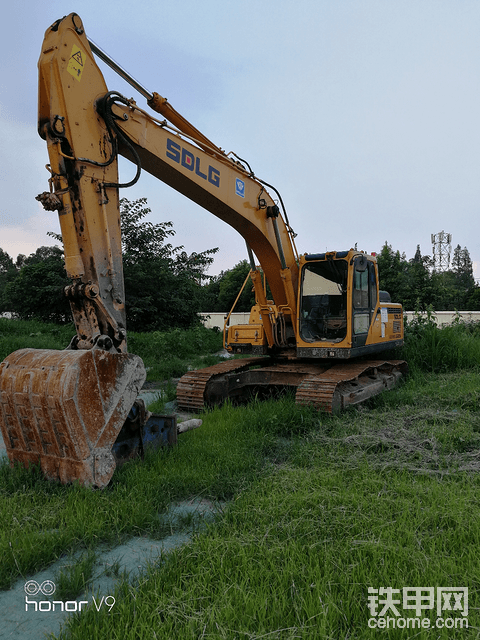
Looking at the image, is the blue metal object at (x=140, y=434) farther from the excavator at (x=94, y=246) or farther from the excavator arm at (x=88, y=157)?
the excavator arm at (x=88, y=157)

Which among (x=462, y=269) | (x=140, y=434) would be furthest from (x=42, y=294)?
(x=462, y=269)

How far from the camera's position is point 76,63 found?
4.16 m

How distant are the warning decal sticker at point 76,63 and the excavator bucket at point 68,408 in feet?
8.12

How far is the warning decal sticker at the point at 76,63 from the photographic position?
4.11 meters

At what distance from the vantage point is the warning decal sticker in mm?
4109

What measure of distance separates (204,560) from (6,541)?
1.23 m

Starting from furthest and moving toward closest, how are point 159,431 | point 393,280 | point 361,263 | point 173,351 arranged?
point 393,280, point 173,351, point 361,263, point 159,431

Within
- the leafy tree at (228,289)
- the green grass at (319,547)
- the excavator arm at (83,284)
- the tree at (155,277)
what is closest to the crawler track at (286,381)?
the green grass at (319,547)

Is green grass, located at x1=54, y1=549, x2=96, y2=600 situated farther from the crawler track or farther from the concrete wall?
the concrete wall

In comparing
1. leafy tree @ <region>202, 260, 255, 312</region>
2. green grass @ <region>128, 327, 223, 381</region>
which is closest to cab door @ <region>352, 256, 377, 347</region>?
green grass @ <region>128, 327, 223, 381</region>

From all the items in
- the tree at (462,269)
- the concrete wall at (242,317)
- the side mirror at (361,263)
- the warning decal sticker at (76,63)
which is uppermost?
the tree at (462,269)

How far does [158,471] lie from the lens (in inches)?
156

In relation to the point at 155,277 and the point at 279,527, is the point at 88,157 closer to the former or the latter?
the point at 279,527

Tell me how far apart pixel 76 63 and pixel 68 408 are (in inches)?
119
